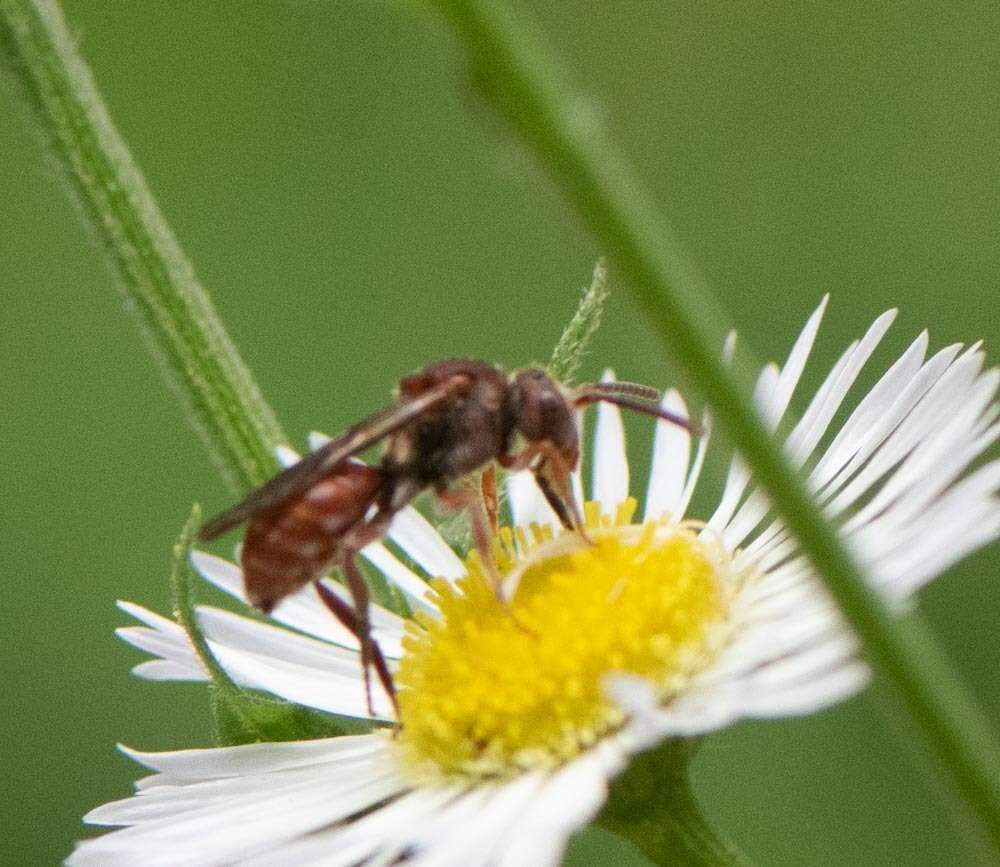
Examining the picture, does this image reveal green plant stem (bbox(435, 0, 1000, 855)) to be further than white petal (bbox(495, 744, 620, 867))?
No

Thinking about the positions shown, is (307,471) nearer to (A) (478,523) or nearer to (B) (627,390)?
(A) (478,523)

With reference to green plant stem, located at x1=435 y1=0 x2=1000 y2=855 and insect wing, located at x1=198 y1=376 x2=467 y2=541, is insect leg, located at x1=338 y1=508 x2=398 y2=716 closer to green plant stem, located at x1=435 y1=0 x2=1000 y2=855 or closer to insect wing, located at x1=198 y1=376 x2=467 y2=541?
insect wing, located at x1=198 y1=376 x2=467 y2=541

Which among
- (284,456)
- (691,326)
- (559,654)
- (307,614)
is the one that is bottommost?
(559,654)

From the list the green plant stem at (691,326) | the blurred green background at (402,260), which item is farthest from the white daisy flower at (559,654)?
the blurred green background at (402,260)

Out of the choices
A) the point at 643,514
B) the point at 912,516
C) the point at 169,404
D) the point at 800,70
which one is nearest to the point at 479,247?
the point at 169,404

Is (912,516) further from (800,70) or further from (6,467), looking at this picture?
(800,70)

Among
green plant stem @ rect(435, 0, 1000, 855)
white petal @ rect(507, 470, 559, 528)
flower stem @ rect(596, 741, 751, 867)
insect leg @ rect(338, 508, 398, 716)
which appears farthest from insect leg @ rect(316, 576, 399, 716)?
green plant stem @ rect(435, 0, 1000, 855)

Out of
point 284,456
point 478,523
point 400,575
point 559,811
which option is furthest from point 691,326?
point 400,575
